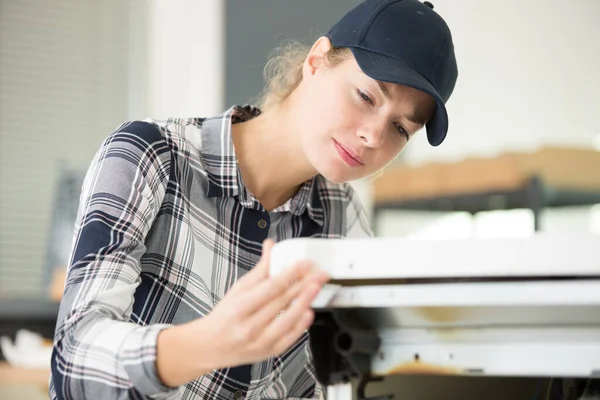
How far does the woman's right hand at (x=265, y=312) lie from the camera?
23.2 inches

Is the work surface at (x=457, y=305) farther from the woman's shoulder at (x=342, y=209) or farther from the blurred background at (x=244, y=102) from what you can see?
the blurred background at (x=244, y=102)

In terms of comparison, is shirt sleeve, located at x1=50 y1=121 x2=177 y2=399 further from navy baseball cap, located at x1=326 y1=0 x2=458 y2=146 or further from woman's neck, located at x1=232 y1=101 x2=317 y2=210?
navy baseball cap, located at x1=326 y1=0 x2=458 y2=146

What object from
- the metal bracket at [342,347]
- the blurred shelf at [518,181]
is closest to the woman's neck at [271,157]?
the metal bracket at [342,347]

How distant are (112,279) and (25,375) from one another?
1.90 metres

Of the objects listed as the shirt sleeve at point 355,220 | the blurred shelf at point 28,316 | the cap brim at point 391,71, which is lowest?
the blurred shelf at point 28,316

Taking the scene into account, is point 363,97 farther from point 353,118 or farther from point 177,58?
point 177,58

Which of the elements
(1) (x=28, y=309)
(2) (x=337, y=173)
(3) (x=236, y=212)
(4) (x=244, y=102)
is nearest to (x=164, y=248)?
(3) (x=236, y=212)

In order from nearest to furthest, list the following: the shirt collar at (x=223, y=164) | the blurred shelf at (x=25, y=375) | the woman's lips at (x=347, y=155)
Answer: the woman's lips at (x=347, y=155) < the shirt collar at (x=223, y=164) < the blurred shelf at (x=25, y=375)

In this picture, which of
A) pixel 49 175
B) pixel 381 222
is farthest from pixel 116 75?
pixel 381 222

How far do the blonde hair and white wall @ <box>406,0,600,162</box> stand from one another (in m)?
1.73

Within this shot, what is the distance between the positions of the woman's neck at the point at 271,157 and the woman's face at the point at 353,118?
0.28 ft

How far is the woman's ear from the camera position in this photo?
1.01 m

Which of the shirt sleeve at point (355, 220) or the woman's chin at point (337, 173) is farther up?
the woman's chin at point (337, 173)

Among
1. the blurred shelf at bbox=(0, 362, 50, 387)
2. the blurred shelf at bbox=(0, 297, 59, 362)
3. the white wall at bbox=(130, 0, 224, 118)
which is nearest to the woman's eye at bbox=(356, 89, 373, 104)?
the blurred shelf at bbox=(0, 362, 50, 387)
